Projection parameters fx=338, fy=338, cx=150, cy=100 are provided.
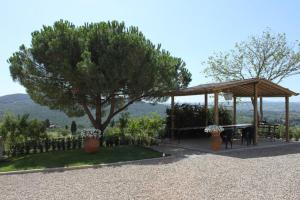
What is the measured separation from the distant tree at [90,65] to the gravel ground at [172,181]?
3.53m

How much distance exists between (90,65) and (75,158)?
3.10 meters

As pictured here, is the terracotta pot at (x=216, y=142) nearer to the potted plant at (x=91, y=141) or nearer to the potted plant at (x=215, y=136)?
the potted plant at (x=215, y=136)

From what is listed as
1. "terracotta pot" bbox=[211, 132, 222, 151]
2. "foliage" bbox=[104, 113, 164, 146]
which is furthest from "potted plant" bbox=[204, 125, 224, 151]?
"foliage" bbox=[104, 113, 164, 146]

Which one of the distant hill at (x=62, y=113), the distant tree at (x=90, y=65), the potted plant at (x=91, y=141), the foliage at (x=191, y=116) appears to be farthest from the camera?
the distant hill at (x=62, y=113)

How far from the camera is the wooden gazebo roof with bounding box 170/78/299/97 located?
43.6 feet

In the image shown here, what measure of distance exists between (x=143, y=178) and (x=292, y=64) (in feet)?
61.0

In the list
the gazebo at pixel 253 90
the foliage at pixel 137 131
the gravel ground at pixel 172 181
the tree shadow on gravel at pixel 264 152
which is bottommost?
the gravel ground at pixel 172 181

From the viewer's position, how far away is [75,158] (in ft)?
34.5

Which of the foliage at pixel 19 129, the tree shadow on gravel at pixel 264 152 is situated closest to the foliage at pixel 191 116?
the tree shadow on gravel at pixel 264 152

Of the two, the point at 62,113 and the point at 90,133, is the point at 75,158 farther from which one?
the point at 62,113

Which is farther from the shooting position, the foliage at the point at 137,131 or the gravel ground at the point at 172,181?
the foliage at the point at 137,131

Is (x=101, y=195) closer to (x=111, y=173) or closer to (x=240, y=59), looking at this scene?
(x=111, y=173)

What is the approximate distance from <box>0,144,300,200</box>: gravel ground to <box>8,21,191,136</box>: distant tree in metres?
3.53

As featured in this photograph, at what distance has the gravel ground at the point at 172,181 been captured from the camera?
645 centimetres
